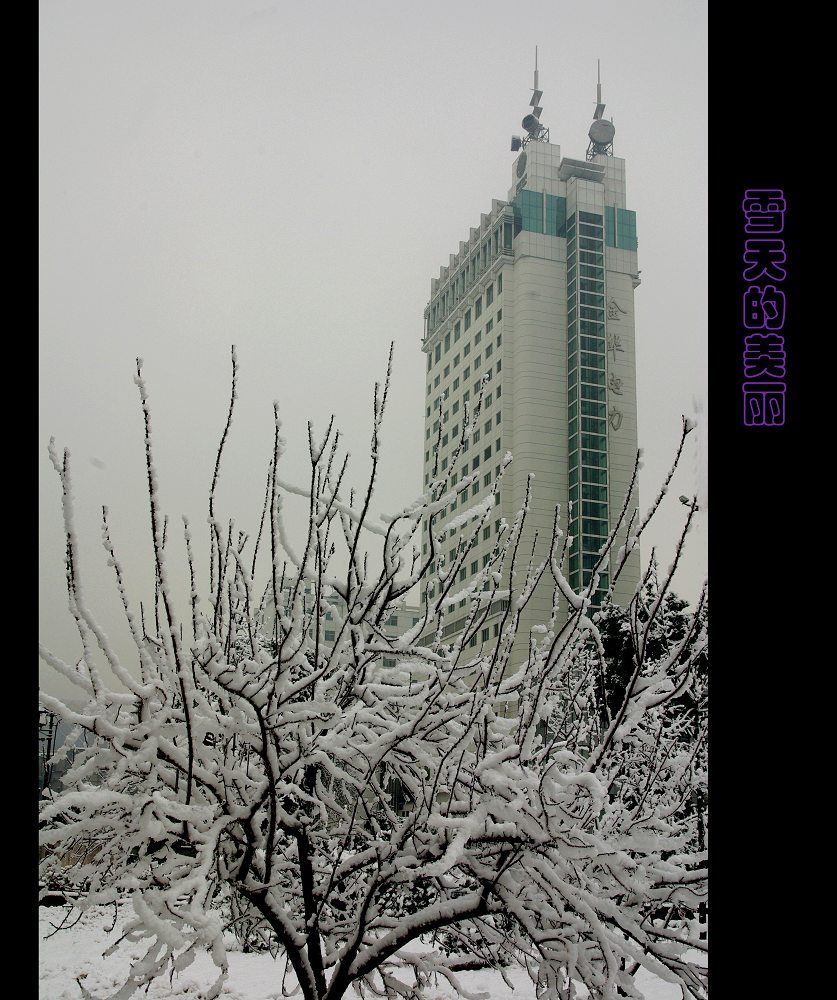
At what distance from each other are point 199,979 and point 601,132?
47.2m

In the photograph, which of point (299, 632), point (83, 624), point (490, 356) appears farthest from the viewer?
point (490, 356)

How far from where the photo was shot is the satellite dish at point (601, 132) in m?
45.4

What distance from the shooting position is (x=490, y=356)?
48469 millimetres

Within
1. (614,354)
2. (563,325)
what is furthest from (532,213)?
(614,354)

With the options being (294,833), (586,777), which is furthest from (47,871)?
(586,777)

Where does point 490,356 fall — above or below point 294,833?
above

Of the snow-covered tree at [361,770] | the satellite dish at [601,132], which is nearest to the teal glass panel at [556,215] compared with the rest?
the satellite dish at [601,132]
